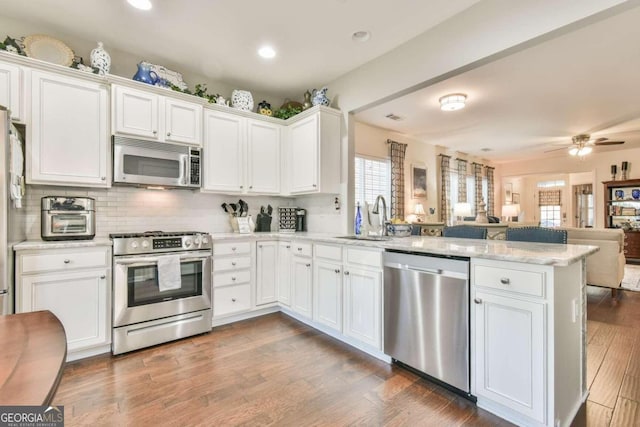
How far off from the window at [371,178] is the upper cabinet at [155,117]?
3.04 m

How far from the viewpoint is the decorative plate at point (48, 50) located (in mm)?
2582

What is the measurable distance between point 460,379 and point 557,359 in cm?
57

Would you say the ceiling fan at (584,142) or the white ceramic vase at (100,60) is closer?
the white ceramic vase at (100,60)

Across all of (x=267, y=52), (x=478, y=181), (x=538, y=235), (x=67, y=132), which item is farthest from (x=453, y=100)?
(x=478, y=181)

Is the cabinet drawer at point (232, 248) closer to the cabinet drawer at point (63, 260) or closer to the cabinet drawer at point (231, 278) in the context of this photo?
the cabinet drawer at point (231, 278)

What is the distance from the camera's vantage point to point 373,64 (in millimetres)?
3281

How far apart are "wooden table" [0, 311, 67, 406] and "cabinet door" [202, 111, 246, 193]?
8.68 feet

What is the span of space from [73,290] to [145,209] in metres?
1.08

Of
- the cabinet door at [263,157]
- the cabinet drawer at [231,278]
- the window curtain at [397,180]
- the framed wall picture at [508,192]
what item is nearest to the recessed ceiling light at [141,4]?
the cabinet door at [263,157]

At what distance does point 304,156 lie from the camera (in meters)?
3.71

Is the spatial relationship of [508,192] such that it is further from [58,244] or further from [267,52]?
[58,244]

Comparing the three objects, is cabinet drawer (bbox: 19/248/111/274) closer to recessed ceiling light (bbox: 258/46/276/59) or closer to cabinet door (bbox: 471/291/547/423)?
recessed ceiling light (bbox: 258/46/276/59)

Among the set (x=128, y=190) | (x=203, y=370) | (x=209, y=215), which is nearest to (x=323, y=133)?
(x=209, y=215)

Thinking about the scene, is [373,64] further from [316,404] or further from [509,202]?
[509,202]
